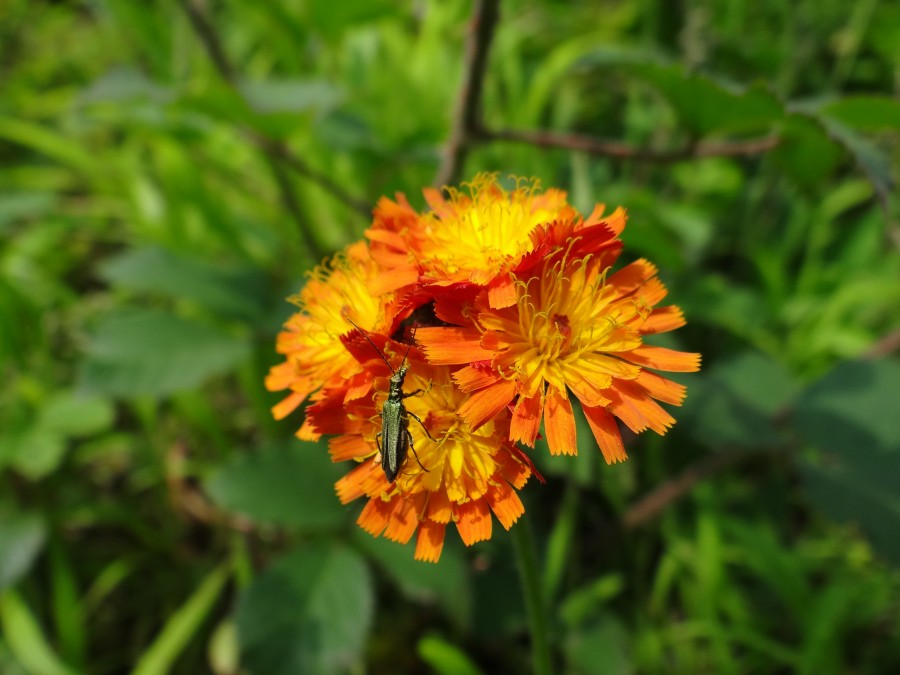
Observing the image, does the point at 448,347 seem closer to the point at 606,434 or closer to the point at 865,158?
the point at 606,434

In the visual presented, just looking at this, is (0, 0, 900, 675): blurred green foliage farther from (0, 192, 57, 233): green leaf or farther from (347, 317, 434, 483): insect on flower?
(347, 317, 434, 483): insect on flower

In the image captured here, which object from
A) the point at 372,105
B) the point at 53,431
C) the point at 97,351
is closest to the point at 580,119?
the point at 372,105

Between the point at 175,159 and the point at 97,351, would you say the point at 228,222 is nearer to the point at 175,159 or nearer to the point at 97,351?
the point at 175,159

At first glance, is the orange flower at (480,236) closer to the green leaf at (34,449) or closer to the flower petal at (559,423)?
the flower petal at (559,423)

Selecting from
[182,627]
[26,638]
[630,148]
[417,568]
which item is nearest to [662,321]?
[630,148]

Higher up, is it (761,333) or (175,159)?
(175,159)

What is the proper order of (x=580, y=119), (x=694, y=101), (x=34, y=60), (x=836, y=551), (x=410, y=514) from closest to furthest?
(x=410, y=514) → (x=694, y=101) → (x=836, y=551) → (x=580, y=119) → (x=34, y=60)
